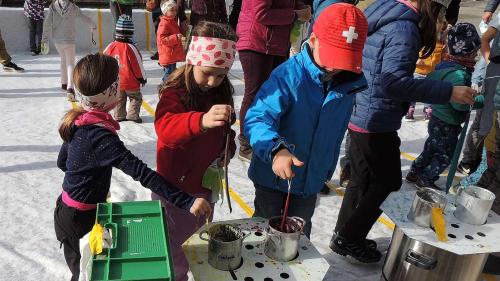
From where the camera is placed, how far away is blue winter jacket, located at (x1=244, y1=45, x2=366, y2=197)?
2033 millimetres

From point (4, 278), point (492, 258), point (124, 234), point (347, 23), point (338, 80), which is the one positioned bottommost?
point (4, 278)

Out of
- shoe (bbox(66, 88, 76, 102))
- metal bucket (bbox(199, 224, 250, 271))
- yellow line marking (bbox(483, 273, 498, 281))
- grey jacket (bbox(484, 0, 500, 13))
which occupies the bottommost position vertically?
shoe (bbox(66, 88, 76, 102))

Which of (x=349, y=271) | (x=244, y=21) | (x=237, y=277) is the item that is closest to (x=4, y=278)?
(x=237, y=277)

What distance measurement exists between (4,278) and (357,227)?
8.05 ft

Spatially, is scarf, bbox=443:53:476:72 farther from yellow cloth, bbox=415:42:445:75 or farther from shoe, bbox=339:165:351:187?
yellow cloth, bbox=415:42:445:75

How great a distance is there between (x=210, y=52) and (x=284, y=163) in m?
0.73

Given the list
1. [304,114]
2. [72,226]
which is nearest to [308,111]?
[304,114]

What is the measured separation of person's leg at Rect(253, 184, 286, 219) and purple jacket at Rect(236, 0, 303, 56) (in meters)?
2.12

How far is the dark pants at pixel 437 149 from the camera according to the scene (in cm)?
432

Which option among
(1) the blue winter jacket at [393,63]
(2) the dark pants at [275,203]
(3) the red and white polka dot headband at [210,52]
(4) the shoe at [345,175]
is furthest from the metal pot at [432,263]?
(4) the shoe at [345,175]

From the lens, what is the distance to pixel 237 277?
168 cm

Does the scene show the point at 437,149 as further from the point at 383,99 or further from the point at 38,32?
the point at 38,32

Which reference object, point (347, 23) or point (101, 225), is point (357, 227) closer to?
point (347, 23)

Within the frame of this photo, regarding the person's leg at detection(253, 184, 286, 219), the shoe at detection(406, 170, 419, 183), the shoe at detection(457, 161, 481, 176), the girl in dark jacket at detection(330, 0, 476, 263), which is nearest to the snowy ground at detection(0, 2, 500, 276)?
the shoe at detection(406, 170, 419, 183)
